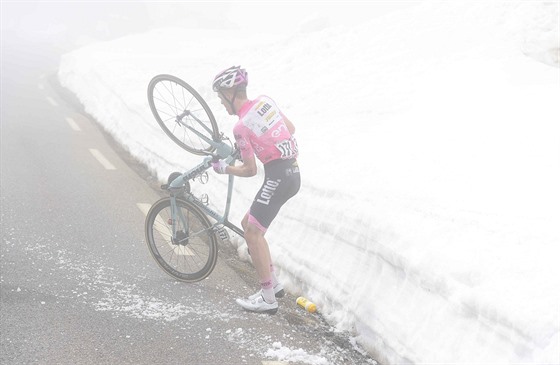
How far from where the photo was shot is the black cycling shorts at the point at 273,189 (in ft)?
15.3

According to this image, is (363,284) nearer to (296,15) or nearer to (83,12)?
(83,12)

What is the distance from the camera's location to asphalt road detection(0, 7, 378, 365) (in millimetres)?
4062

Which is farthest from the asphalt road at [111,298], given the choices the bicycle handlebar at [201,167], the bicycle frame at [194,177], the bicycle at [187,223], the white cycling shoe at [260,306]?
the bicycle handlebar at [201,167]

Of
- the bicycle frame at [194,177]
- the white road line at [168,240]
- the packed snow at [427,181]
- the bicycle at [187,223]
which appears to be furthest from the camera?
the white road line at [168,240]

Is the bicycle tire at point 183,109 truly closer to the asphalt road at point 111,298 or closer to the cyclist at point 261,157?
the cyclist at point 261,157

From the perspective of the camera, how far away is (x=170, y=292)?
5.13m

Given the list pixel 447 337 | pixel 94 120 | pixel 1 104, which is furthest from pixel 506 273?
pixel 1 104

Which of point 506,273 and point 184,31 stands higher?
point 184,31

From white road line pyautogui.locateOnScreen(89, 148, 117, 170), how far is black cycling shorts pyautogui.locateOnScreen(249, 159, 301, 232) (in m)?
5.48

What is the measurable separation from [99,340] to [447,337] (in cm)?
266

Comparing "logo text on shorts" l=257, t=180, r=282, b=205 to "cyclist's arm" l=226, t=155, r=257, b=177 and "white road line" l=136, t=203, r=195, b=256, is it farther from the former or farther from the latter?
"white road line" l=136, t=203, r=195, b=256

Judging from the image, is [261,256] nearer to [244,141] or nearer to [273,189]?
[273,189]

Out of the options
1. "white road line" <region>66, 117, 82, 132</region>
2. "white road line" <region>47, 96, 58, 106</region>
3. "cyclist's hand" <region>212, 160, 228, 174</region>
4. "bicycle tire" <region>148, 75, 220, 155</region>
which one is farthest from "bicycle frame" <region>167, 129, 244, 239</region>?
"white road line" <region>47, 96, 58, 106</region>

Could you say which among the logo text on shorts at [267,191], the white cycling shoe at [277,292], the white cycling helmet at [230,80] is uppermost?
the white cycling helmet at [230,80]
